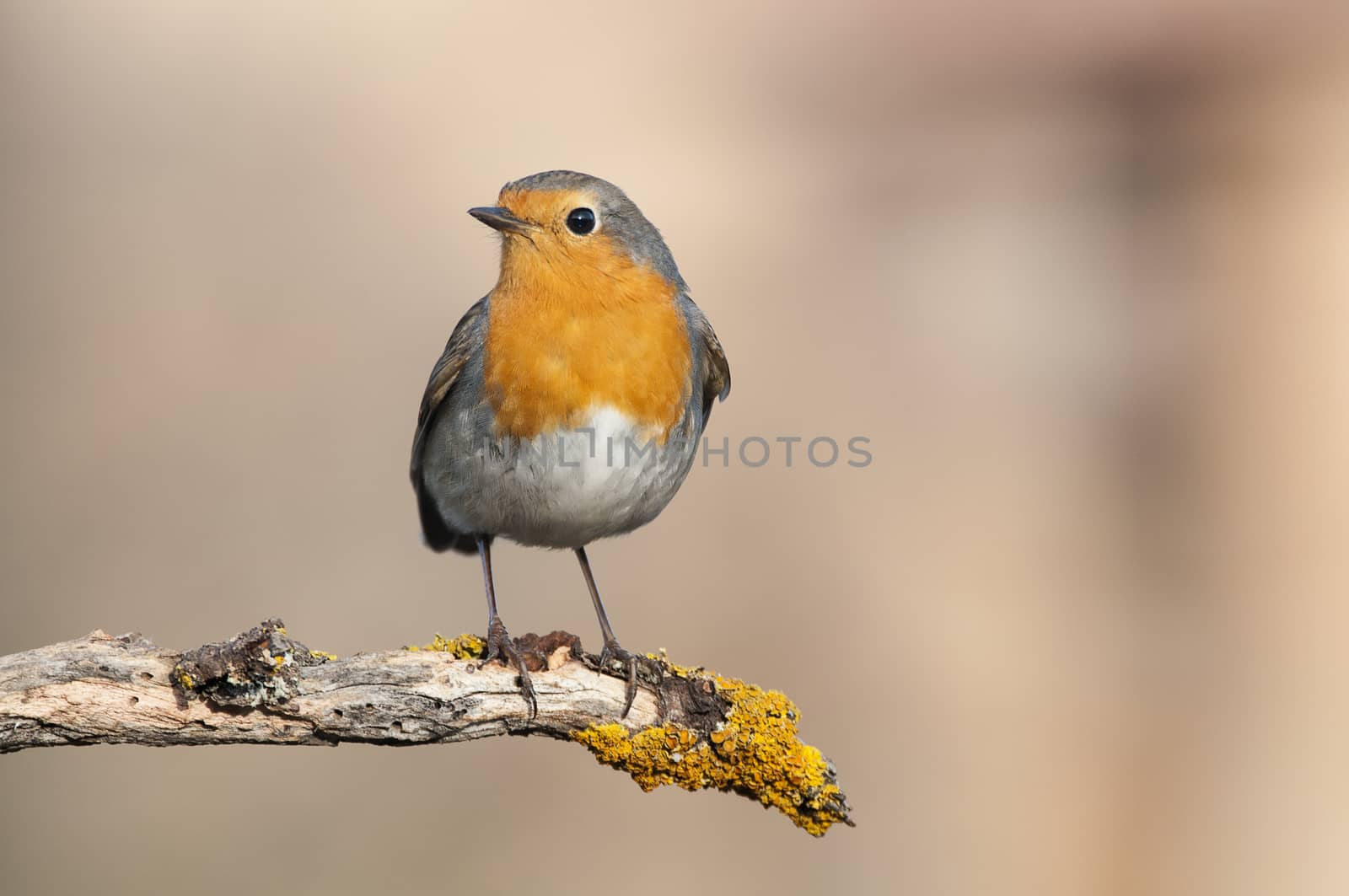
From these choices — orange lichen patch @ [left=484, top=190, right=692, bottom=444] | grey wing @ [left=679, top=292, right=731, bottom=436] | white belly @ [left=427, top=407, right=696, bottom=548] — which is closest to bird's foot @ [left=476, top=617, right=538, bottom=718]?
white belly @ [left=427, top=407, right=696, bottom=548]

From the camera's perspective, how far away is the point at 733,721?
301 cm

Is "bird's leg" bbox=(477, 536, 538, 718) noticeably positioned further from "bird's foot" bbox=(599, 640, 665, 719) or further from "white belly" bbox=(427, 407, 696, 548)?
"white belly" bbox=(427, 407, 696, 548)

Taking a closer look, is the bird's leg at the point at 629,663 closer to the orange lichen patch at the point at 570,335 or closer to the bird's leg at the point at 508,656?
the bird's leg at the point at 508,656

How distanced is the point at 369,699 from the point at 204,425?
2.85 metres

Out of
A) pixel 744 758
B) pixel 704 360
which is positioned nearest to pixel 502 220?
pixel 704 360

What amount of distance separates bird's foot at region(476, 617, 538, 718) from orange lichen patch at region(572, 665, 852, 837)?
0.55 feet

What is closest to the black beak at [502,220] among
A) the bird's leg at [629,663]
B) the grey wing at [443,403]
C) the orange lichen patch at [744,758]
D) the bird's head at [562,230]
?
the bird's head at [562,230]

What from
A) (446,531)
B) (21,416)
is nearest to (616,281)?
(446,531)

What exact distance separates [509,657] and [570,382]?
73 cm

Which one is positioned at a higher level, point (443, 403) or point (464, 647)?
point (443, 403)

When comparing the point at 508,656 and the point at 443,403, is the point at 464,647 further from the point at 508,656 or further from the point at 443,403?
the point at 443,403

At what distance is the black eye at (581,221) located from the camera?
3.30m

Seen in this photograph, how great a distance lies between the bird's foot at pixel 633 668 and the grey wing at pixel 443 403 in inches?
35.1

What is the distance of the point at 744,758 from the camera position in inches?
117
